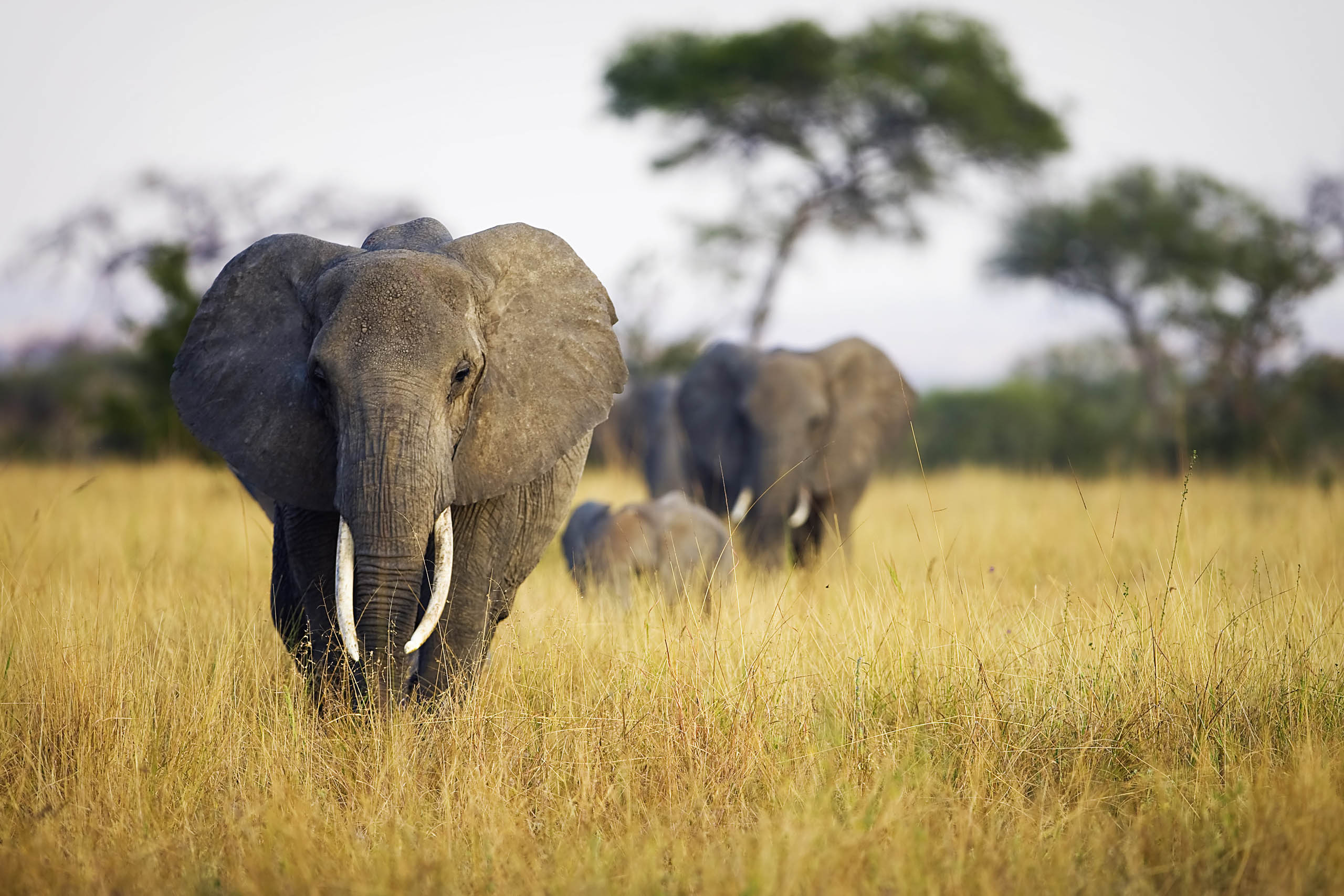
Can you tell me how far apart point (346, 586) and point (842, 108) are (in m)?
19.4

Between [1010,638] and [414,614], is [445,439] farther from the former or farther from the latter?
[1010,638]

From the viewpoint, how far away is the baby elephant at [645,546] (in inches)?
283

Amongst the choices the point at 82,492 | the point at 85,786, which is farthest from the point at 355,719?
the point at 82,492

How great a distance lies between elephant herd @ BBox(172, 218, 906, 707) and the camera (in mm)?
3801

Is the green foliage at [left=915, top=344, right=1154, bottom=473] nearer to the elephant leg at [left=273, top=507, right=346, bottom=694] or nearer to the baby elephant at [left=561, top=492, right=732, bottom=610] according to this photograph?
the baby elephant at [left=561, top=492, right=732, bottom=610]

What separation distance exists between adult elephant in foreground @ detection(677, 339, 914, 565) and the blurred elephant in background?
2.83ft

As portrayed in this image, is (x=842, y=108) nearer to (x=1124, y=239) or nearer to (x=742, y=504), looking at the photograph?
(x=1124, y=239)

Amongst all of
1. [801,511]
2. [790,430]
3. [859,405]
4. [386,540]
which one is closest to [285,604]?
[386,540]

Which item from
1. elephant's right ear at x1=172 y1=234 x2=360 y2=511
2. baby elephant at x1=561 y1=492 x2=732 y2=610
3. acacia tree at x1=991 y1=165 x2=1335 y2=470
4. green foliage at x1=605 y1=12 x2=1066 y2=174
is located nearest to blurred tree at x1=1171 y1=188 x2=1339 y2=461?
acacia tree at x1=991 y1=165 x2=1335 y2=470

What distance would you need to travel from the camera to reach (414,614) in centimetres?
403

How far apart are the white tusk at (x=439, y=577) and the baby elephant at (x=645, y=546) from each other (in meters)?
2.64

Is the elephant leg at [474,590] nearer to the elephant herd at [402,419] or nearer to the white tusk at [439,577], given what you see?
the elephant herd at [402,419]

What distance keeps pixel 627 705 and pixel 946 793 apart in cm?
114

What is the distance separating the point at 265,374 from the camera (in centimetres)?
422
